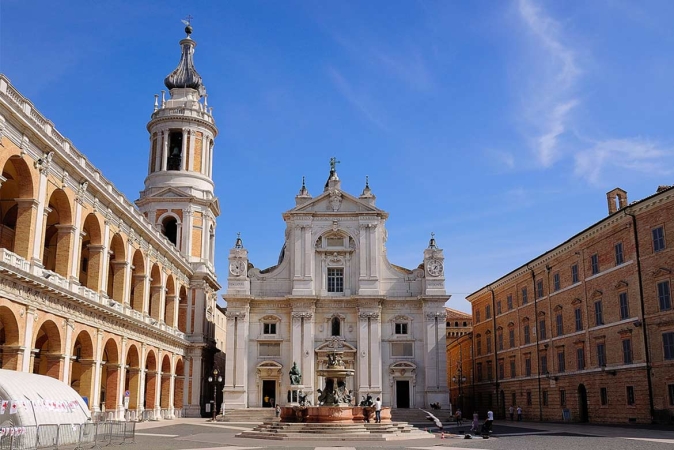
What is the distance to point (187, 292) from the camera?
6262cm

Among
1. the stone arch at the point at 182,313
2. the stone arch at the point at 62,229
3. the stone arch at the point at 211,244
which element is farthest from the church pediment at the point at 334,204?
the stone arch at the point at 62,229

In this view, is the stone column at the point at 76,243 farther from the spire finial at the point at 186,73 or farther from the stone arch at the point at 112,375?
the spire finial at the point at 186,73

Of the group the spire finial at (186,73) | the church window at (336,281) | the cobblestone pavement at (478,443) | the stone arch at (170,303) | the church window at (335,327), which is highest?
the spire finial at (186,73)

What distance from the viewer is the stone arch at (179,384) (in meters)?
59.5

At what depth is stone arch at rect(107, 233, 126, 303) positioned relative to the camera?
144ft

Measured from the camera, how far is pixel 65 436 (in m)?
23.8

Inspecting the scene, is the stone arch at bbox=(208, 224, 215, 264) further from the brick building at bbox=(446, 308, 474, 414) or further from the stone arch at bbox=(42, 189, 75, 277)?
the stone arch at bbox=(42, 189, 75, 277)

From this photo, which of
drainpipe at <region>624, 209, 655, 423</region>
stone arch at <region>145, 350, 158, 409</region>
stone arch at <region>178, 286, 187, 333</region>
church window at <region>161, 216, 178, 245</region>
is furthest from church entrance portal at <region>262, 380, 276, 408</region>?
drainpipe at <region>624, 209, 655, 423</region>

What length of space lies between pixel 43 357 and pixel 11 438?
50.0 feet

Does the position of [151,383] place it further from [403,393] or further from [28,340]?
[28,340]

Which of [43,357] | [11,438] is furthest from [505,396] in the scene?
[11,438]

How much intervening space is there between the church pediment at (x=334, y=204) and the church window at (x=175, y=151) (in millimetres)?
12307

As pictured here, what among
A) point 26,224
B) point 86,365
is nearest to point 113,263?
point 86,365

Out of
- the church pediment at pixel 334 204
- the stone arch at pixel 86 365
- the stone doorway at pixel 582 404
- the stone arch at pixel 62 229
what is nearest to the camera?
the stone arch at pixel 62 229
